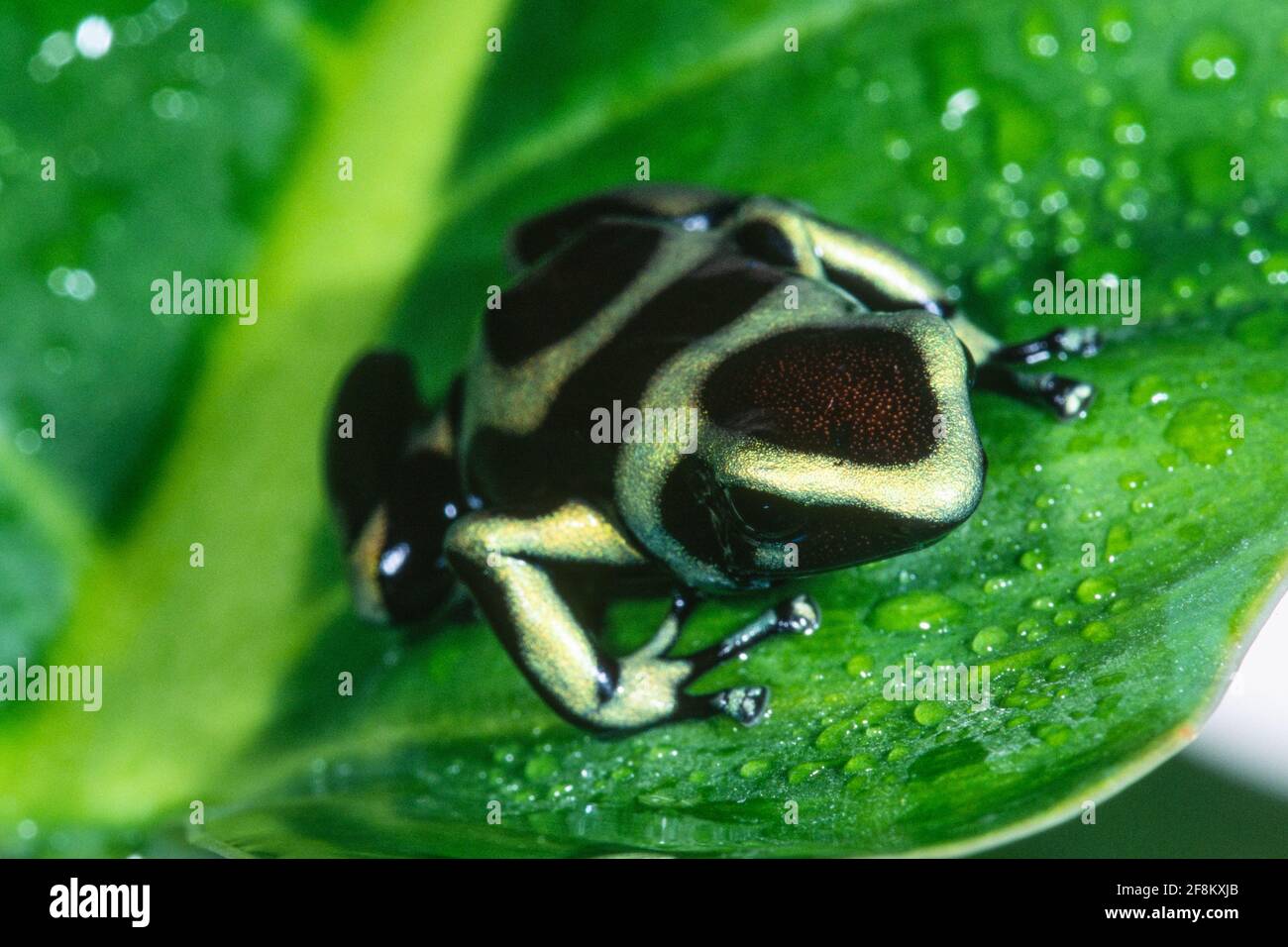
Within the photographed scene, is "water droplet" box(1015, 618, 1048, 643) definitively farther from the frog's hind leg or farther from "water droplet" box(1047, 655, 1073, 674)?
the frog's hind leg

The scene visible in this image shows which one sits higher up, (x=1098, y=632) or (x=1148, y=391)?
(x=1148, y=391)

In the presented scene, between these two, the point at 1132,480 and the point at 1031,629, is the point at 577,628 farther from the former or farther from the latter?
the point at 1132,480

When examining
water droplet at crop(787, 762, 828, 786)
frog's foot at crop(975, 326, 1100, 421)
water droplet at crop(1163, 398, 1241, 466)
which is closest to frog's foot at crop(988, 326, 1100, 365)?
frog's foot at crop(975, 326, 1100, 421)

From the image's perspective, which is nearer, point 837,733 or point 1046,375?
point 837,733

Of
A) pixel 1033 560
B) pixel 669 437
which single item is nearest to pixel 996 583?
pixel 1033 560

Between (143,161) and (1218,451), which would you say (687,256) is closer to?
(1218,451)

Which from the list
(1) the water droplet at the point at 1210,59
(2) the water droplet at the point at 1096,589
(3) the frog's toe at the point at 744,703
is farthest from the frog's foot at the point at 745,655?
(1) the water droplet at the point at 1210,59
